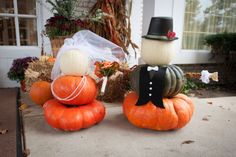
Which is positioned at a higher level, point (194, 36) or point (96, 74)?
point (194, 36)

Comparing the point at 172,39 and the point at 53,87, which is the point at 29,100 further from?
the point at 172,39

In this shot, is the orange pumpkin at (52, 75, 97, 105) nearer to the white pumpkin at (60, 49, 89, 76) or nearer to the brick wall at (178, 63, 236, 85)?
the white pumpkin at (60, 49, 89, 76)

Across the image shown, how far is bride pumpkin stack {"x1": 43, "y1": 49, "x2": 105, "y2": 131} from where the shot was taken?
1.10 m

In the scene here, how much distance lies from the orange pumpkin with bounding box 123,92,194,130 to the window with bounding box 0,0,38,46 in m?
2.33

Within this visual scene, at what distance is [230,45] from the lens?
3291mm

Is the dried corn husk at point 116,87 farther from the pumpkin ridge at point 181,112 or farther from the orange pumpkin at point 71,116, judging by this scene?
the pumpkin ridge at point 181,112

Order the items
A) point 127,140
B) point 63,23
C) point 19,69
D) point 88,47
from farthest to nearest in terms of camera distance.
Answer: point 19,69
point 63,23
point 88,47
point 127,140

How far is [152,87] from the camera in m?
1.15

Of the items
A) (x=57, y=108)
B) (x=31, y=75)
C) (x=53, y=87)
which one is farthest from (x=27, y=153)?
(x=31, y=75)

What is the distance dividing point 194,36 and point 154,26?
8.48ft

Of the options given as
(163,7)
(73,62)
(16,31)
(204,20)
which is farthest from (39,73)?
(204,20)

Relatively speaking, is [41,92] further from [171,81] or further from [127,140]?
[171,81]

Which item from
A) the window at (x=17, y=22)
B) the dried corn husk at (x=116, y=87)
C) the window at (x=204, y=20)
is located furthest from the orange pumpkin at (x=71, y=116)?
the window at (x=204, y=20)

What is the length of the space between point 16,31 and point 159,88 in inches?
96.7
